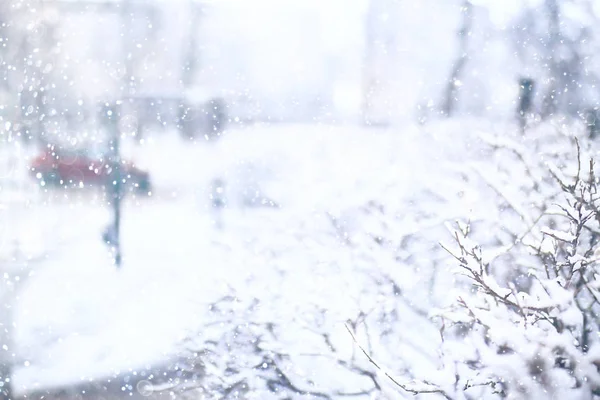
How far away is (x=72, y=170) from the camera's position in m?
11.6

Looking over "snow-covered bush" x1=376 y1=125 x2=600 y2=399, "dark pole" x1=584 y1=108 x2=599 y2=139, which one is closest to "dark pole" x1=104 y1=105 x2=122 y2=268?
"dark pole" x1=584 y1=108 x2=599 y2=139

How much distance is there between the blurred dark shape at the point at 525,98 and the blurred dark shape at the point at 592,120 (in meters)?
0.65

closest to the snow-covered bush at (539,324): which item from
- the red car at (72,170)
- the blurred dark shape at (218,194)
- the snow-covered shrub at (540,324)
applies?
the snow-covered shrub at (540,324)

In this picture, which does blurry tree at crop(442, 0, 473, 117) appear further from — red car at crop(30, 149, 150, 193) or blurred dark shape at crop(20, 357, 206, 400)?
red car at crop(30, 149, 150, 193)

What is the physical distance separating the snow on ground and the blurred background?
0.10 ft

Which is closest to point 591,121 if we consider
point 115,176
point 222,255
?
point 222,255

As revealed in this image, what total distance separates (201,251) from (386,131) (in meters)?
3.06

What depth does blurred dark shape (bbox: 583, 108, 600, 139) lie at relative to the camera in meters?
4.87

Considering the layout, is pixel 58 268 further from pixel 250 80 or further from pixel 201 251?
pixel 250 80

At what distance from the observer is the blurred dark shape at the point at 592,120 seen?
4.87m

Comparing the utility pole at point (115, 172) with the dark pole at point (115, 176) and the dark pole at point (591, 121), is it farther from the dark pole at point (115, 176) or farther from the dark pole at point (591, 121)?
the dark pole at point (591, 121)

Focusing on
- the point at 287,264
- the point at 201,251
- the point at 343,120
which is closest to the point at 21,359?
the point at 201,251

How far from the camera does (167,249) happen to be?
28.6 feet

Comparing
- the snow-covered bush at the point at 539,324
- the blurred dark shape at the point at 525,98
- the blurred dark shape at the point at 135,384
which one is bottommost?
the blurred dark shape at the point at 135,384
